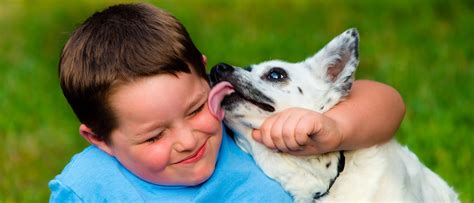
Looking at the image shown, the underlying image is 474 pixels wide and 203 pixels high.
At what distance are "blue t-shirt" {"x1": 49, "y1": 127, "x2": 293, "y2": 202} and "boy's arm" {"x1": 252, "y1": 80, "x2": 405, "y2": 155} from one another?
0.18m

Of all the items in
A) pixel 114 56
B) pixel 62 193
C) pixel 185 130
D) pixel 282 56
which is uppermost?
pixel 114 56

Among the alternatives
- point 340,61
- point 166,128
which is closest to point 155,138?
point 166,128

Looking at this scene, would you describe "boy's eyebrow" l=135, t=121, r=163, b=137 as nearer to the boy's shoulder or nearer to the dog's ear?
the boy's shoulder

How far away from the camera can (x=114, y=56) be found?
335 cm

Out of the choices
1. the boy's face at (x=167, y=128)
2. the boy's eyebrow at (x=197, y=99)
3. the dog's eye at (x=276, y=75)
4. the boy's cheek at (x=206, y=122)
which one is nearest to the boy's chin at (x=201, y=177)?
the boy's face at (x=167, y=128)

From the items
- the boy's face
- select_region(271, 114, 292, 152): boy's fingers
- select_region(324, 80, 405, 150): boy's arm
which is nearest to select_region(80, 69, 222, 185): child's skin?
the boy's face

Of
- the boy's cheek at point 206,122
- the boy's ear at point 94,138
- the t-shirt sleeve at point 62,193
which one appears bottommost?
the t-shirt sleeve at point 62,193

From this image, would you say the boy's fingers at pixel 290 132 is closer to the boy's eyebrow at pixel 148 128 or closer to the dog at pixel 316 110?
the dog at pixel 316 110

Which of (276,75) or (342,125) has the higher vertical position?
(276,75)

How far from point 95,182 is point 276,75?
808 millimetres

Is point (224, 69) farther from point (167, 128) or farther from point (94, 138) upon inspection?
point (94, 138)

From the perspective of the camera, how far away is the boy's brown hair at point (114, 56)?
333cm

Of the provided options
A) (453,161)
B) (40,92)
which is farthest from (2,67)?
(453,161)

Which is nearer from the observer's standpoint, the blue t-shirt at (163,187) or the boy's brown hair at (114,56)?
the boy's brown hair at (114,56)
